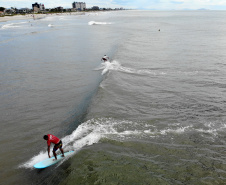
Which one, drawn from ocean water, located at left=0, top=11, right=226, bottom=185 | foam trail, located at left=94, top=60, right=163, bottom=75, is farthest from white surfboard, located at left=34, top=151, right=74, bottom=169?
foam trail, located at left=94, top=60, right=163, bottom=75

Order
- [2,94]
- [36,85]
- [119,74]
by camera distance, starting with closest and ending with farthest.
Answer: [2,94], [36,85], [119,74]

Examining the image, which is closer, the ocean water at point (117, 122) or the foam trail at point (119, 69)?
the ocean water at point (117, 122)

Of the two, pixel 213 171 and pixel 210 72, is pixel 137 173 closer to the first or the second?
pixel 213 171

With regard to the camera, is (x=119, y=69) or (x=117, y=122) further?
(x=119, y=69)

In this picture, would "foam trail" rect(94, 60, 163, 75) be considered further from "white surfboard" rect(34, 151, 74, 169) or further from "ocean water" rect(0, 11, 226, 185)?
"white surfboard" rect(34, 151, 74, 169)

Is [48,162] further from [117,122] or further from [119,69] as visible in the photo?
[119,69]

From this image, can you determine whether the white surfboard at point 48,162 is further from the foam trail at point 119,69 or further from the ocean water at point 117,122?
the foam trail at point 119,69

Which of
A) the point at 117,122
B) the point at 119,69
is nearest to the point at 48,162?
the point at 117,122

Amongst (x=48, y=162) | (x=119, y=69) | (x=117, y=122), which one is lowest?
(x=48, y=162)

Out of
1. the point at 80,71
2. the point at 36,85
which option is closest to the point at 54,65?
the point at 80,71

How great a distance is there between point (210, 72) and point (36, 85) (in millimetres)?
22241

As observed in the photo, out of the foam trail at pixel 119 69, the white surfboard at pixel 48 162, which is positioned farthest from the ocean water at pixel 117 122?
the white surfboard at pixel 48 162

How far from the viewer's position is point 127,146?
11.2 m

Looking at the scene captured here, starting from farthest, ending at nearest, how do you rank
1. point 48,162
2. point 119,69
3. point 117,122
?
point 119,69, point 117,122, point 48,162
